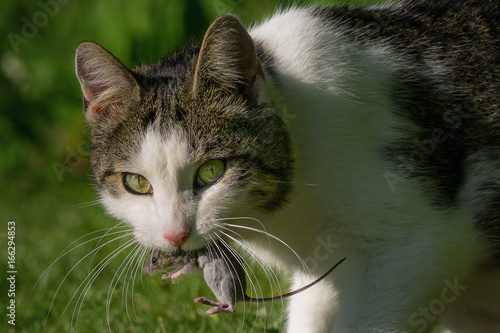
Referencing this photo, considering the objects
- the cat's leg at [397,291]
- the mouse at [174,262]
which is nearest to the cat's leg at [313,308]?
the cat's leg at [397,291]

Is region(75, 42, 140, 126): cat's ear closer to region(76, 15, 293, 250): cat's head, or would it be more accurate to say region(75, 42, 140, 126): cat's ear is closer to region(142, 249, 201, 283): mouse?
region(76, 15, 293, 250): cat's head

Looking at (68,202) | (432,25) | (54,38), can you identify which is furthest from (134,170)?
(54,38)

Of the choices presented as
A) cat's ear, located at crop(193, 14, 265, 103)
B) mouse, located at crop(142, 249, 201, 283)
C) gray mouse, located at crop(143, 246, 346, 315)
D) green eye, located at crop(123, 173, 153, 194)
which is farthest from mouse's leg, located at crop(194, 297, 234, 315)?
cat's ear, located at crop(193, 14, 265, 103)

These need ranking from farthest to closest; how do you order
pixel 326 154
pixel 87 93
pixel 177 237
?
pixel 87 93
pixel 326 154
pixel 177 237

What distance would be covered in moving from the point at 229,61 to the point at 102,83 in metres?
0.52

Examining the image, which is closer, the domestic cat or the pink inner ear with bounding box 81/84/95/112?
the domestic cat

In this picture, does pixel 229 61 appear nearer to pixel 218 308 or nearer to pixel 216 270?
pixel 216 270

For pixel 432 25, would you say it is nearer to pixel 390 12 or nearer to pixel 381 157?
pixel 390 12

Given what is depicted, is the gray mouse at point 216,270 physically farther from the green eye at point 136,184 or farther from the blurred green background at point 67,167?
the blurred green background at point 67,167

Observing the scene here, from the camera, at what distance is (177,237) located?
2330 mm

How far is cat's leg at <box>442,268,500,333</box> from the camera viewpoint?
285 centimetres

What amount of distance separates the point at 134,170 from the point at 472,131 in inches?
50.4

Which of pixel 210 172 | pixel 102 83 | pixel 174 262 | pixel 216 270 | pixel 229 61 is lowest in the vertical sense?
pixel 216 270

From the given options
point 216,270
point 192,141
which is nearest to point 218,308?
point 216,270
